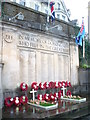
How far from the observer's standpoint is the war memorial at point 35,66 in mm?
7789

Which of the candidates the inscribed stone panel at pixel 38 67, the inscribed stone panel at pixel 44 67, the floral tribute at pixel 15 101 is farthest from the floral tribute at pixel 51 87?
the floral tribute at pixel 15 101

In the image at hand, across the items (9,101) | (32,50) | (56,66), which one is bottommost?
(9,101)

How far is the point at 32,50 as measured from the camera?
10.4 m

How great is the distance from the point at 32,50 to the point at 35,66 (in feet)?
3.39

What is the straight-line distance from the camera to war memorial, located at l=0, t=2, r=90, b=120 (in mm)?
7789

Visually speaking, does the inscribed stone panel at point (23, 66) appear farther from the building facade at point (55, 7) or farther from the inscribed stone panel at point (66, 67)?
the building facade at point (55, 7)

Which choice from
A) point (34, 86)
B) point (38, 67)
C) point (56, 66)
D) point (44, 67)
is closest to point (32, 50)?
point (38, 67)

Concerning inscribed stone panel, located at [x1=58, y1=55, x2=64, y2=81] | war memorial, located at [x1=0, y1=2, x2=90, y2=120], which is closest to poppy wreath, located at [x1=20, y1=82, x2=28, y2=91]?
war memorial, located at [x1=0, y1=2, x2=90, y2=120]

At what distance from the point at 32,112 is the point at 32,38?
499 cm

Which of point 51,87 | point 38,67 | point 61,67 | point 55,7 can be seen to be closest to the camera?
point 38,67

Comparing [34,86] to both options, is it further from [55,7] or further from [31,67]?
[55,7]

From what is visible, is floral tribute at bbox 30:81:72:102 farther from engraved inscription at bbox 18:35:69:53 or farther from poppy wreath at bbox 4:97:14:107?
engraved inscription at bbox 18:35:69:53

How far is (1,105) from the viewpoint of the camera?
Answer: 25.4ft

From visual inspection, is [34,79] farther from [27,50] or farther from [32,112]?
[32,112]
